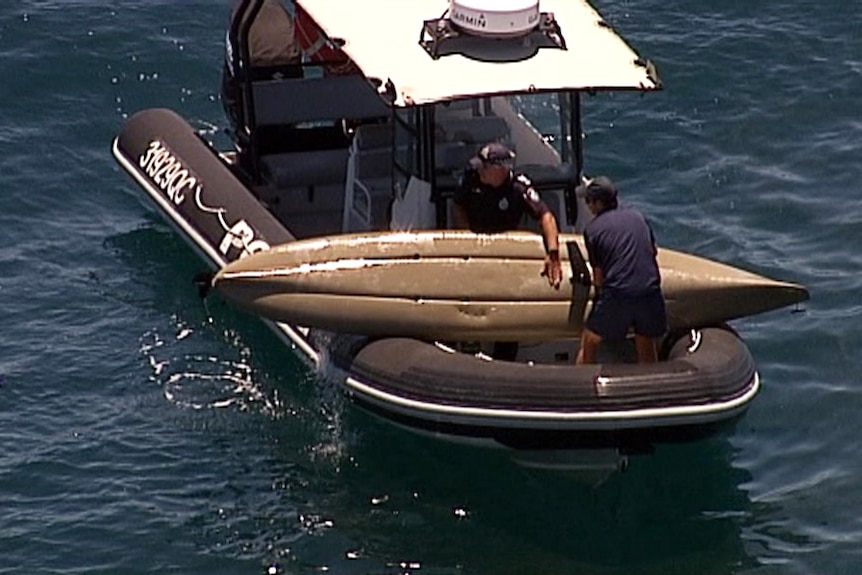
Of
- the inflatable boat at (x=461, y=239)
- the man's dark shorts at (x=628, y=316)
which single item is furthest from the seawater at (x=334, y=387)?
the man's dark shorts at (x=628, y=316)

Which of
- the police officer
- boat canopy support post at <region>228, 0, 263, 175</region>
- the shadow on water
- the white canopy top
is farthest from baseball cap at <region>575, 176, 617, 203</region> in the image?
boat canopy support post at <region>228, 0, 263, 175</region>

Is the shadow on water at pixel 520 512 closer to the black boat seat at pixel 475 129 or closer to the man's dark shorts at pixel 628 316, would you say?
the man's dark shorts at pixel 628 316

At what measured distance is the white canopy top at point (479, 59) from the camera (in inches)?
552

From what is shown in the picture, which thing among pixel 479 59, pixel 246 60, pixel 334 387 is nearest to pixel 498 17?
pixel 479 59

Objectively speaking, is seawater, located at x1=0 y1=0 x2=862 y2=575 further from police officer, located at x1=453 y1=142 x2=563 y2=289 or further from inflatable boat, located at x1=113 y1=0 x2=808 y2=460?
police officer, located at x1=453 y1=142 x2=563 y2=289

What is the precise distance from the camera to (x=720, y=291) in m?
13.9

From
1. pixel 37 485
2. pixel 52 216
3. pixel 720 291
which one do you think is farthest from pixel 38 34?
pixel 720 291

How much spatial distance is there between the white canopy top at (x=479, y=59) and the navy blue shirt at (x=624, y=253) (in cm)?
98

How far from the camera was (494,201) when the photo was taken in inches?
559

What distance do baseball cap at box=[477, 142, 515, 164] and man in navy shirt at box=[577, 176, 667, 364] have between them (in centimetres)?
66

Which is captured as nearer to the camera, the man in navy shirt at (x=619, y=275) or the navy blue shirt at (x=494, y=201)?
the man in navy shirt at (x=619, y=275)

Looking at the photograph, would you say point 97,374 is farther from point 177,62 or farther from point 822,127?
point 822,127

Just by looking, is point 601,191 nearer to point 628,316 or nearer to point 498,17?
point 628,316

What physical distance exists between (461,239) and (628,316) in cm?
129
